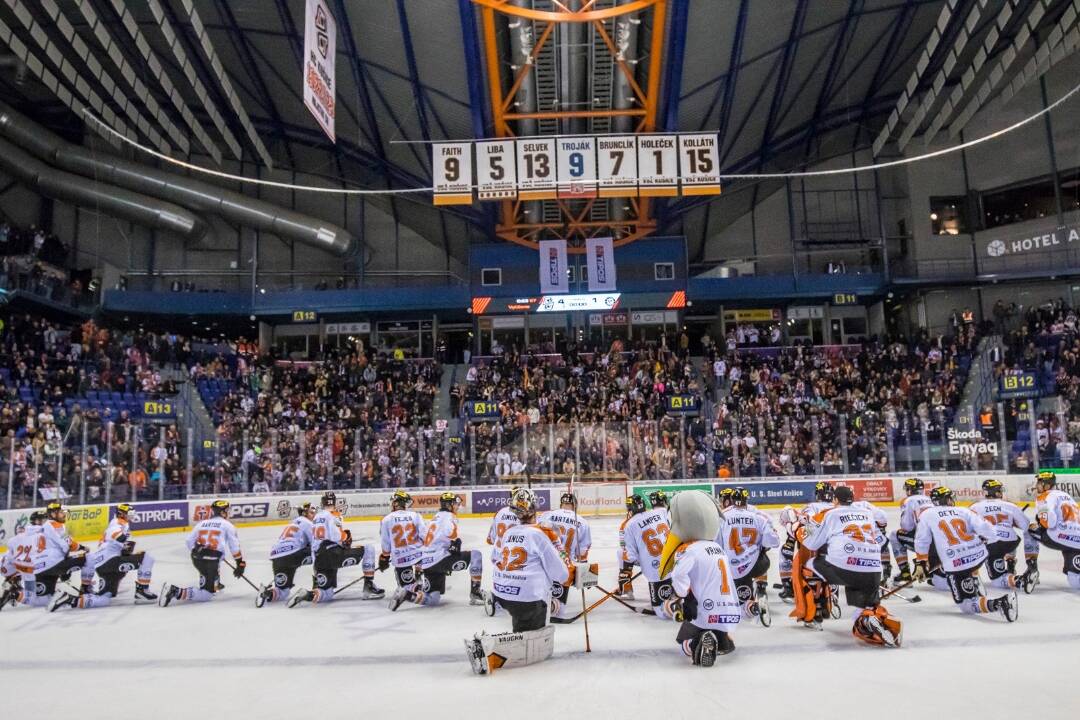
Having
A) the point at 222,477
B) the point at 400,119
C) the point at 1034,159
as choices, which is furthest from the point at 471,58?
the point at 1034,159

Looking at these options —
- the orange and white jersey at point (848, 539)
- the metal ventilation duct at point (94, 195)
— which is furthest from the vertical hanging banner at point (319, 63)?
the metal ventilation duct at point (94, 195)

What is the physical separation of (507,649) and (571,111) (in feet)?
Answer: 59.5

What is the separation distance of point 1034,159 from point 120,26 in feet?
110

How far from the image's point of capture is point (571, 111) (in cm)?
2219

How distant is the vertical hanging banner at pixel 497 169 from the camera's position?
19.3 meters

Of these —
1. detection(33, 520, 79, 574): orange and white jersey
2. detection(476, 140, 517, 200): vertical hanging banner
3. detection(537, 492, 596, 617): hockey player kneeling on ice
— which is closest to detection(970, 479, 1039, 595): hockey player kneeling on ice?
detection(537, 492, 596, 617): hockey player kneeling on ice

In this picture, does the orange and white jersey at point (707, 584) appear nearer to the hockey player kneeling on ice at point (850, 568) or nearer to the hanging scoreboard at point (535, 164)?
the hockey player kneeling on ice at point (850, 568)

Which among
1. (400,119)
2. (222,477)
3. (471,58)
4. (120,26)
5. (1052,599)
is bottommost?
(1052,599)

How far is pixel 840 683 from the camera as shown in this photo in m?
5.97

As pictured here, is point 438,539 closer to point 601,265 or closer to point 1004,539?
point 1004,539

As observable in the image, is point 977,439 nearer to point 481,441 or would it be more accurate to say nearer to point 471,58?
point 481,441

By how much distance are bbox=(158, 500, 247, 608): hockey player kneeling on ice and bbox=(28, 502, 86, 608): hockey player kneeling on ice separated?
1.26m

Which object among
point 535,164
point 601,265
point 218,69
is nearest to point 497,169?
point 535,164

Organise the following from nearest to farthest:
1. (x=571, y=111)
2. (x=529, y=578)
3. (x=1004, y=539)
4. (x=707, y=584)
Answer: (x=707, y=584), (x=529, y=578), (x=1004, y=539), (x=571, y=111)
